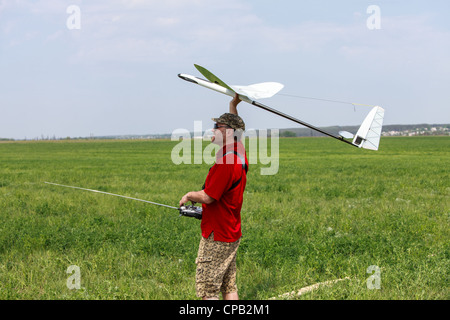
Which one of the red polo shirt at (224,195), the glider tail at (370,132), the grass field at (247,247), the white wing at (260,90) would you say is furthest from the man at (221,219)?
the glider tail at (370,132)

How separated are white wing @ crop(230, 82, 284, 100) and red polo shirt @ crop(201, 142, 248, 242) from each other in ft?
1.95

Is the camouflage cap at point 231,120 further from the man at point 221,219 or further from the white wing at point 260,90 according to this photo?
the white wing at point 260,90

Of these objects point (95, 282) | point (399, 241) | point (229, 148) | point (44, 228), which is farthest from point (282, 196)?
point (229, 148)

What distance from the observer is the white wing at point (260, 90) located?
14.7 feet

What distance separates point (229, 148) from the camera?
416 centimetres

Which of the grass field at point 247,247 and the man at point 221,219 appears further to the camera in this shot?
the grass field at point 247,247

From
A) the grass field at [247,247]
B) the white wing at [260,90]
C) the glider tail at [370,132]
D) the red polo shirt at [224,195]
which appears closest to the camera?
the red polo shirt at [224,195]

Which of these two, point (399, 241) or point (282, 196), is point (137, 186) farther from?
point (399, 241)

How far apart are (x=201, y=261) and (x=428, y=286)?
316 centimetres

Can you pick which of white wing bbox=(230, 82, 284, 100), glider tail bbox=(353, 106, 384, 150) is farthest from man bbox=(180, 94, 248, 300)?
glider tail bbox=(353, 106, 384, 150)

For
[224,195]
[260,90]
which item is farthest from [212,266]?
[260,90]

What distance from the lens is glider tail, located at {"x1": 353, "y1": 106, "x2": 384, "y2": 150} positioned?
5.70m

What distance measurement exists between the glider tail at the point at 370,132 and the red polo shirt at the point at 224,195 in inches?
87.1

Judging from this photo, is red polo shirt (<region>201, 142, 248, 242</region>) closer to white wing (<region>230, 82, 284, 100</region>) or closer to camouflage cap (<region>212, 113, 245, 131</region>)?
camouflage cap (<region>212, 113, 245, 131</region>)
